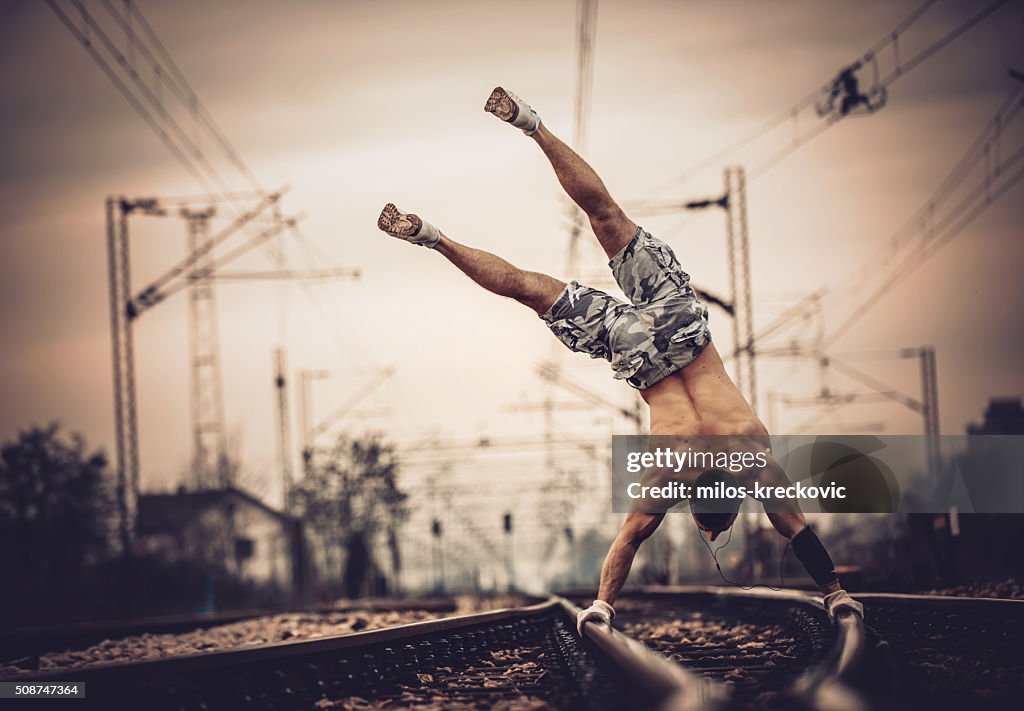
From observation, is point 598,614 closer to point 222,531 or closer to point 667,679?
point 667,679

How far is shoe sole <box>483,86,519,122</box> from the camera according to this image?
6.41 m

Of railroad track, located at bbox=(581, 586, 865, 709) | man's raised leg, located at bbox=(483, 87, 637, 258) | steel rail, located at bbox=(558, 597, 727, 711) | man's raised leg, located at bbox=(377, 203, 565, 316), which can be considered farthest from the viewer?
man's raised leg, located at bbox=(377, 203, 565, 316)

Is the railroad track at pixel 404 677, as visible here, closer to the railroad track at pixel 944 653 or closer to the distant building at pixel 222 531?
the railroad track at pixel 944 653

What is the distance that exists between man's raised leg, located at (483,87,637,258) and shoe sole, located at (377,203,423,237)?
0.67m

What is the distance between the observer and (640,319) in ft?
21.1

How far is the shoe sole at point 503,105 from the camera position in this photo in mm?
6410

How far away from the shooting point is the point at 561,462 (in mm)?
54656

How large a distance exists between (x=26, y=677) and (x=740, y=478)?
3469mm

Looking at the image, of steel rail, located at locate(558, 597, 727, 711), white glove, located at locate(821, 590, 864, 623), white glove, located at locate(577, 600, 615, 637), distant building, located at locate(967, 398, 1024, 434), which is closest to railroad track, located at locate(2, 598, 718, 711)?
steel rail, located at locate(558, 597, 727, 711)

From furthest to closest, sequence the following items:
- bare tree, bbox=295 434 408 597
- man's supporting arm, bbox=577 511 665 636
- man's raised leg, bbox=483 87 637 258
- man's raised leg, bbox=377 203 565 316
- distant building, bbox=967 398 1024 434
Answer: bare tree, bbox=295 434 408 597 → distant building, bbox=967 398 1024 434 → man's supporting arm, bbox=577 511 665 636 → man's raised leg, bbox=377 203 565 316 → man's raised leg, bbox=483 87 637 258

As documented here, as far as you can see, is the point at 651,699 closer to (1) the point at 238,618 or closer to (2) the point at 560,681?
(2) the point at 560,681

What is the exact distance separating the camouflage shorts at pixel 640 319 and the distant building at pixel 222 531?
32380 millimetres

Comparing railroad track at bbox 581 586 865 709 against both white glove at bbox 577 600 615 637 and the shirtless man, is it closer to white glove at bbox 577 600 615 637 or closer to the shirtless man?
white glove at bbox 577 600 615 637

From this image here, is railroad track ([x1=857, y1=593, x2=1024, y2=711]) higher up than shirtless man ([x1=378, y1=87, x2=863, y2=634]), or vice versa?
shirtless man ([x1=378, y1=87, x2=863, y2=634])
